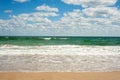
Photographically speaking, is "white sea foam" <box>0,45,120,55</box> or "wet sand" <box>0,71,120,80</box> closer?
"wet sand" <box>0,71,120,80</box>

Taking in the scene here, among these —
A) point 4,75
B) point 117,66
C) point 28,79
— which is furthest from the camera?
point 117,66

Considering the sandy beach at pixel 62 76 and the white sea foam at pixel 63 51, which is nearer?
the sandy beach at pixel 62 76

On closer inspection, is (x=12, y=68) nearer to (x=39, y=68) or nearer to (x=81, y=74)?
(x=39, y=68)

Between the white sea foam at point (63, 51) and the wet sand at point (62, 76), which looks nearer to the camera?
the wet sand at point (62, 76)

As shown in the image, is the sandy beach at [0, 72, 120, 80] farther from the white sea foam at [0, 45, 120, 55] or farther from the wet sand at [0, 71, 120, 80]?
the white sea foam at [0, 45, 120, 55]

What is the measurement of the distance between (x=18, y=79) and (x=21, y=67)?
7.63ft

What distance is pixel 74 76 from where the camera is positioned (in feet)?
23.1

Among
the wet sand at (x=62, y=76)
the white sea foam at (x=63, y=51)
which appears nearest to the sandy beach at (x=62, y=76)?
the wet sand at (x=62, y=76)

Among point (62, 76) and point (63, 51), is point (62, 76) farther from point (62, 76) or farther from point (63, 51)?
point (63, 51)

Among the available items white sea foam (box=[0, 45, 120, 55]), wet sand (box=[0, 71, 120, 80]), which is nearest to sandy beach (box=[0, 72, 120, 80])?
wet sand (box=[0, 71, 120, 80])

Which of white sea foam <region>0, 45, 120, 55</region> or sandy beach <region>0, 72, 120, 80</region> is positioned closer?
sandy beach <region>0, 72, 120, 80</region>

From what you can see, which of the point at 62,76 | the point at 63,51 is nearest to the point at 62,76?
the point at 62,76

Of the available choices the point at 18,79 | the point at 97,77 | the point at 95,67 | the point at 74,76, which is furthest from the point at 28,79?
the point at 95,67

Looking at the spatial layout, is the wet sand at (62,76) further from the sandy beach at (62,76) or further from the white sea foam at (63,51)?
the white sea foam at (63,51)
